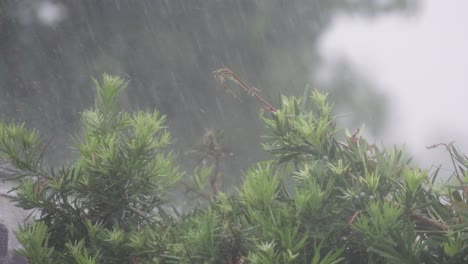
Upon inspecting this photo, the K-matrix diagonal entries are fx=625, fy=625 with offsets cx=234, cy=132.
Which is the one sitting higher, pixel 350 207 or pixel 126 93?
pixel 126 93

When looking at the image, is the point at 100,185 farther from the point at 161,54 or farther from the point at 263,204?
the point at 161,54

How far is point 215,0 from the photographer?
388 centimetres

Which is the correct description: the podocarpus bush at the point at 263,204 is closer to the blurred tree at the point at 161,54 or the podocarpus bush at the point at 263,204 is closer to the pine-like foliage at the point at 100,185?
the pine-like foliage at the point at 100,185

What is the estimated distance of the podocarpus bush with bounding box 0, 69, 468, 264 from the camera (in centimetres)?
103

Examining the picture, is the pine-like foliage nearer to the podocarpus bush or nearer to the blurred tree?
the podocarpus bush

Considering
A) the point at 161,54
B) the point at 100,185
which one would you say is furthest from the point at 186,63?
the point at 100,185

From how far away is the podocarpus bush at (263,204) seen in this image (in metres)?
1.03

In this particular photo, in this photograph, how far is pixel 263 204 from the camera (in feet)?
3.61

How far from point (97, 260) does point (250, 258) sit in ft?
1.15

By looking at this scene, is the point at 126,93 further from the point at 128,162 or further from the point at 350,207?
the point at 350,207

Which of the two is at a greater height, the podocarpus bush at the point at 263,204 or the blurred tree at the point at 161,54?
the blurred tree at the point at 161,54

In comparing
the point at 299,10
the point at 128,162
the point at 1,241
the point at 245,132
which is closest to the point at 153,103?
the point at 245,132

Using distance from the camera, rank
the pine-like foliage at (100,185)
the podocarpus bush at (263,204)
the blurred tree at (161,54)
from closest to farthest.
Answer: the podocarpus bush at (263,204) < the pine-like foliage at (100,185) < the blurred tree at (161,54)

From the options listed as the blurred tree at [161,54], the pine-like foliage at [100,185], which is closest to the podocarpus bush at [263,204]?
the pine-like foliage at [100,185]
